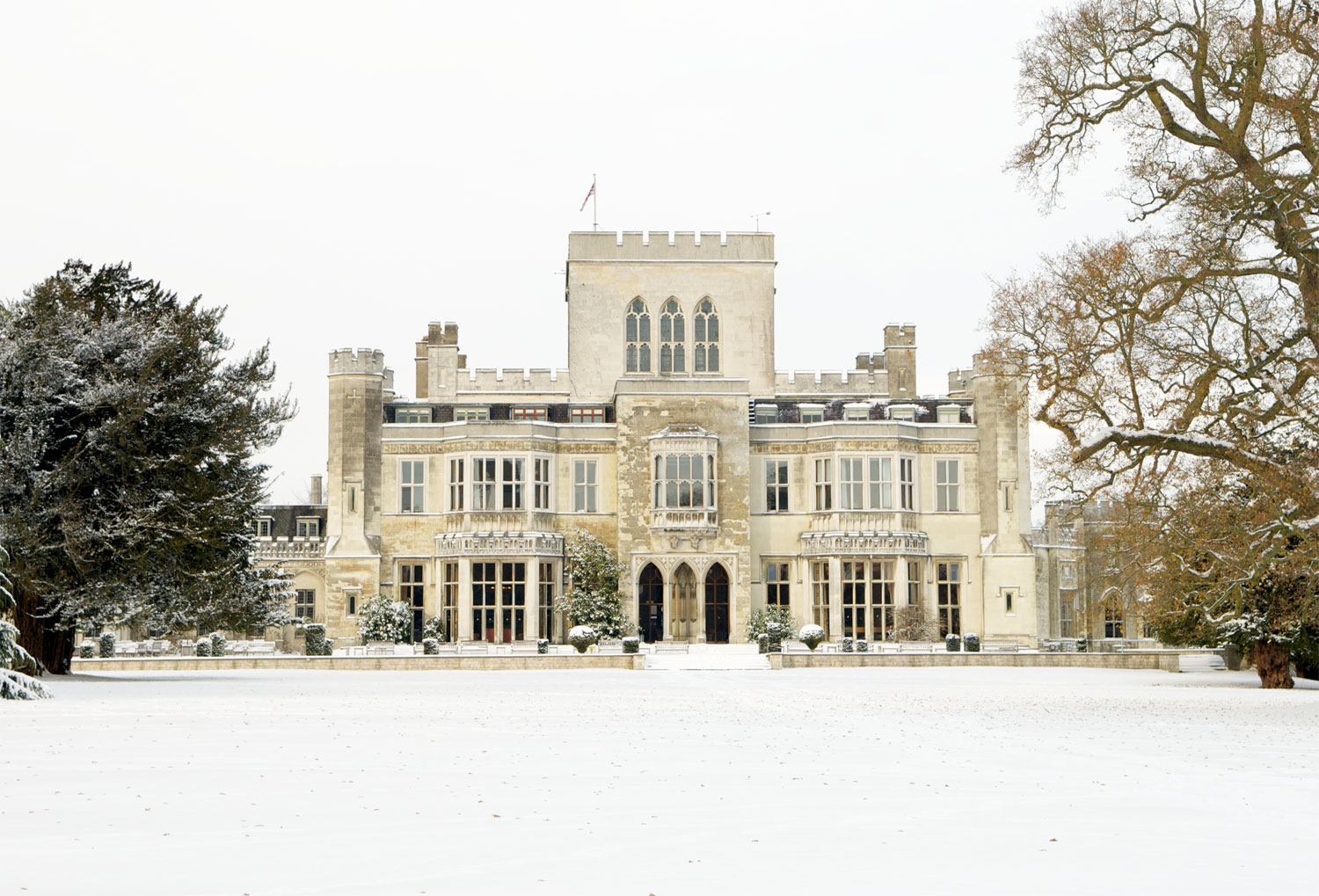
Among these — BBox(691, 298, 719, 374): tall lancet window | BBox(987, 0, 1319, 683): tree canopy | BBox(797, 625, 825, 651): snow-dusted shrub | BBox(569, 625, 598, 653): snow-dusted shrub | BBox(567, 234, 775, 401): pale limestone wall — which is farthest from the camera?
BBox(691, 298, 719, 374): tall lancet window

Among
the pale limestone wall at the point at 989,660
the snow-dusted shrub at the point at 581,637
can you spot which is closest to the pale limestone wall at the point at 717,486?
the snow-dusted shrub at the point at 581,637

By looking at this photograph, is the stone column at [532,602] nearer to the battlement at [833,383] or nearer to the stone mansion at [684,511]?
the stone mansion at [684,511]

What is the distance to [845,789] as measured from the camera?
11.4 m

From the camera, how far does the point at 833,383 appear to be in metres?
56.9

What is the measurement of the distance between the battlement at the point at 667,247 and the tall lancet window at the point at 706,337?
1.83m

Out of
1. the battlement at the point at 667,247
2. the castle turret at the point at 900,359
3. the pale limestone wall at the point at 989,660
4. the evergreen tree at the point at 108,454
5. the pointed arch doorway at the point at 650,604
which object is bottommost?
the pale limestone wall at the point at 989,660

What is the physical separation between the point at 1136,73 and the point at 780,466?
98.1 ft

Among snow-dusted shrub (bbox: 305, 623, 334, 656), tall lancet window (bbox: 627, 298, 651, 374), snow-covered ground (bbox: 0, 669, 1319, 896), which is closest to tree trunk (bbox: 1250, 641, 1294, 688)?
snow-covered ground (bbox: 0, 669, 1319, 896)

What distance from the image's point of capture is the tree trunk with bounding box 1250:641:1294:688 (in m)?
32.0

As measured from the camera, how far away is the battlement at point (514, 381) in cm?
5566

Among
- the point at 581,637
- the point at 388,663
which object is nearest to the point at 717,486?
the point at 581,637

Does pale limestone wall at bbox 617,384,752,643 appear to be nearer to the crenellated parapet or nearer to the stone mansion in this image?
the stone mansion

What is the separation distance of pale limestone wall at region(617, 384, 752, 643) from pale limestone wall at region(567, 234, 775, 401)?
5.21 meters

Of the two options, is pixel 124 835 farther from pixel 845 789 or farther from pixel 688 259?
pixel 688 259
